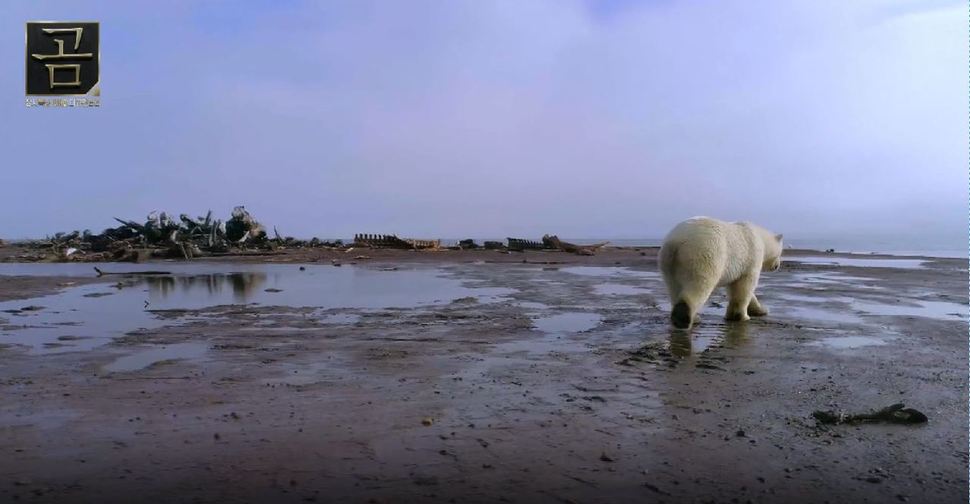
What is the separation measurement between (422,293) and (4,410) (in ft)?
31.6

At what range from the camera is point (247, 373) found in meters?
5.61

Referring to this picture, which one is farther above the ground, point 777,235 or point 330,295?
point 777,235

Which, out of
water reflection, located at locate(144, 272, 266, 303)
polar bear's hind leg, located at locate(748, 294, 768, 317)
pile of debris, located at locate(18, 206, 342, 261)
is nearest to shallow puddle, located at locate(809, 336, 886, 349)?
polar bear's hind leg, located at locate(748, 294, 768, 317)

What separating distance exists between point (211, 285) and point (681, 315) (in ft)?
38.5

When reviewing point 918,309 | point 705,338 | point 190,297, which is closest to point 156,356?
point 705,338

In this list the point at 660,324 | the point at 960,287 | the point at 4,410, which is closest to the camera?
the point at 4,410

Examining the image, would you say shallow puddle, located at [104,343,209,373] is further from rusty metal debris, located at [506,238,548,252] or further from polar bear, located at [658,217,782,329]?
rusty metal debris, located at [506,238,548,252]

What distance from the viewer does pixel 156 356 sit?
6.39m

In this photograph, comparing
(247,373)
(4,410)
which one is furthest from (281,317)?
(4,410)

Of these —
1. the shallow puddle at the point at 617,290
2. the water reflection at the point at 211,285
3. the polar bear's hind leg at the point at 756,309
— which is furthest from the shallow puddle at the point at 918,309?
the water reflection at the point at 211,285

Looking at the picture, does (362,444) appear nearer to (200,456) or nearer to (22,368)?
(200,456)

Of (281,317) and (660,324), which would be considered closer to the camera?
(660,324)

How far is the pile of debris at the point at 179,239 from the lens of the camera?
28812mm

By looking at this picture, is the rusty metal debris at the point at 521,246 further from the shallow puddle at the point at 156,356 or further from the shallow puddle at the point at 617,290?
the shallow puddle at the point at 156,356
